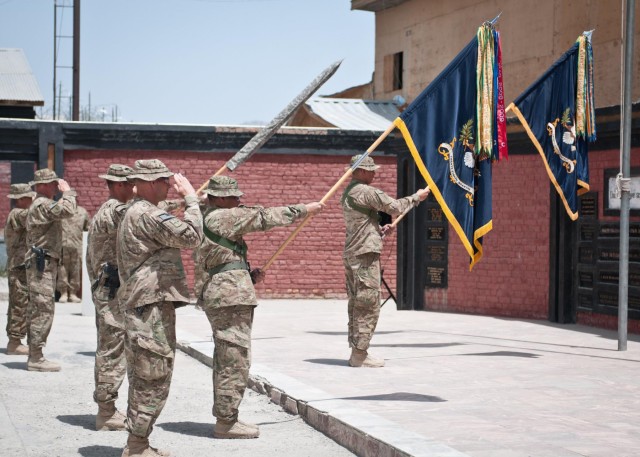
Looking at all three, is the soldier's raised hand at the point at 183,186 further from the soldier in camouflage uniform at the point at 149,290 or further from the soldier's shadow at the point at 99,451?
the soldier's shadow at the point at 99,451

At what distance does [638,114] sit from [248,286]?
7.44 metres

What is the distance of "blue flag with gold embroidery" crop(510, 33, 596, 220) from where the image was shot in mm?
12070

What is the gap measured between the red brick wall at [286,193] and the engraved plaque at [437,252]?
73.0 inches

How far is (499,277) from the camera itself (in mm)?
16812

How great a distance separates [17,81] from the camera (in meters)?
32.1

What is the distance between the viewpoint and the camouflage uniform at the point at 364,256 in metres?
10.9

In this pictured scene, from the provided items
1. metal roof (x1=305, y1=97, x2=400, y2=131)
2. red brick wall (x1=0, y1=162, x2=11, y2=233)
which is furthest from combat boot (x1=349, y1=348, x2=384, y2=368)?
metal roof (x1=305, y1=97, x2=400, y2=131)

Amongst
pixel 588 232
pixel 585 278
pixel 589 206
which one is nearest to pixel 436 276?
pixel 585 278

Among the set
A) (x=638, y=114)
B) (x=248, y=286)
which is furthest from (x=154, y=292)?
(x=638, y=114)

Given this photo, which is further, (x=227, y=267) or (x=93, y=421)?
(x=93, y=421)

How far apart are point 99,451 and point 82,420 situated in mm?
1202

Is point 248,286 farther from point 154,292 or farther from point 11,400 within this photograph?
point 11,400

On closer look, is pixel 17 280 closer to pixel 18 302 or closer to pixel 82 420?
pixel 18 302

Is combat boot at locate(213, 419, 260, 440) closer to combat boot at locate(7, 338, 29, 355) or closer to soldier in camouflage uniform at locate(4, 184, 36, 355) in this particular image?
soldier in camouflage uniform at locate(4, 184, 36, 355)
